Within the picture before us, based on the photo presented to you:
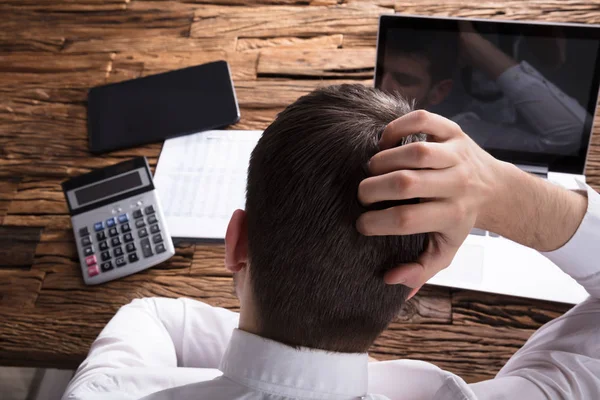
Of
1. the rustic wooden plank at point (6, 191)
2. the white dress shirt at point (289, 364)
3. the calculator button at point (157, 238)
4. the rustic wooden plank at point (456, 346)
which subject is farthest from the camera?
the rustic wooden plank at point (6, 191)

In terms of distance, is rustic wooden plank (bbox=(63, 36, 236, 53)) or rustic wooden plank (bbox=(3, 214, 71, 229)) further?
rustic wooden plank (bbox=(63, 36, 236, 53))

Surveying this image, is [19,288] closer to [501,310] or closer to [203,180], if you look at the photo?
[203,180]

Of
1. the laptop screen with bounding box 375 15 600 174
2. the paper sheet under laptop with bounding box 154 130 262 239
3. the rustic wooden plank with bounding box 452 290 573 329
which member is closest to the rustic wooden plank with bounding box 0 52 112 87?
the paper sheet under laptop with bounding box 154 130 262 239

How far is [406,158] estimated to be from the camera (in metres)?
0.54

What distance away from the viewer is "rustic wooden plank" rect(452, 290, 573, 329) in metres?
0.90

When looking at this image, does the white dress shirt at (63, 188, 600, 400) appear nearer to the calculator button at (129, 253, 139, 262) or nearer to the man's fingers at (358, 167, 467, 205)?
the calculator button at (129, 253, 139, 262)

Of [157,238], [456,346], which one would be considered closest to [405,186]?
[456,346]

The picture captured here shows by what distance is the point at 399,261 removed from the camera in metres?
0.59

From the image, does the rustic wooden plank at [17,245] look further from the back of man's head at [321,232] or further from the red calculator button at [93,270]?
the back of man's head at [321,232]

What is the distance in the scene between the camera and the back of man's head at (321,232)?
0.56 metres

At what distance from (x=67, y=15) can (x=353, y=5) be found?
25.8 inches

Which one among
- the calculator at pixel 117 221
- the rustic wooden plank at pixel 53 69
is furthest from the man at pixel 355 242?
the rustic wooden plank at pixel 53 69

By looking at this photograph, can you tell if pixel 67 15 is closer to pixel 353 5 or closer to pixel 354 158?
pixel 353 5

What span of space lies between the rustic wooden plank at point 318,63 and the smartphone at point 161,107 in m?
0.10
